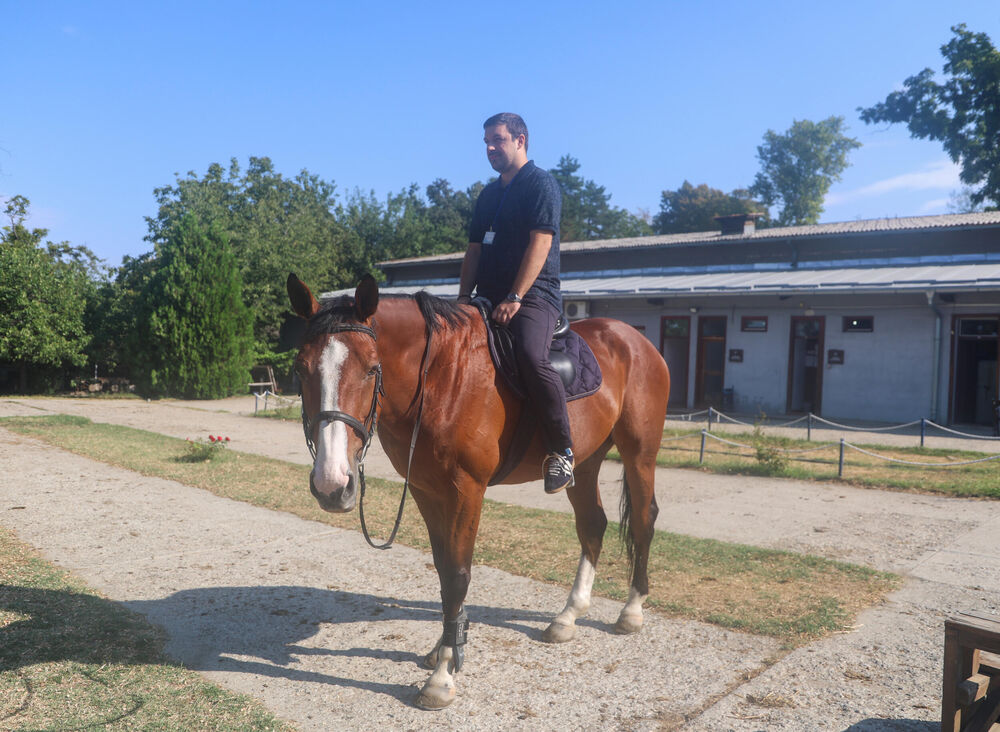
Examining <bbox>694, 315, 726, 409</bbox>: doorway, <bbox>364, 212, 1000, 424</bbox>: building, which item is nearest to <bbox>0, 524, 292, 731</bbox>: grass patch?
<bbox>364, 212, 1000, 424</bbox>: building

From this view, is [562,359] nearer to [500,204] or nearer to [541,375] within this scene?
[541,375]

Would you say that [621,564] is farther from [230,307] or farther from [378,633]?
[230,307]

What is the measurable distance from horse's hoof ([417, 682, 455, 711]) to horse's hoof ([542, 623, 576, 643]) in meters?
0.96

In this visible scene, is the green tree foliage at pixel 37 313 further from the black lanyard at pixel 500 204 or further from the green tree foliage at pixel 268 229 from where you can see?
the black lanyard at pixel 500 204

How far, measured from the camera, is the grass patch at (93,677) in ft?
10.1

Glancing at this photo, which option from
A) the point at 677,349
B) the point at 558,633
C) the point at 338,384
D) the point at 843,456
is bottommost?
the point at 558,633

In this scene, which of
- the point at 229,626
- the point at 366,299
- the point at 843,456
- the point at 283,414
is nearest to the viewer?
the point at 366,299

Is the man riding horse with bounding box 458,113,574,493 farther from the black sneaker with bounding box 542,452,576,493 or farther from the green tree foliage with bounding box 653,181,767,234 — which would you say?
the green tree foliage with bounding box 653,181,767,234

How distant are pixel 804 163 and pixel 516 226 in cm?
5988

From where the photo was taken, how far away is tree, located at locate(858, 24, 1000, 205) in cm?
3098

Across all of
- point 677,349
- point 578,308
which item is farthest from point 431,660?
point 578,308

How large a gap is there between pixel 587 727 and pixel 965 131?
39.1 metres

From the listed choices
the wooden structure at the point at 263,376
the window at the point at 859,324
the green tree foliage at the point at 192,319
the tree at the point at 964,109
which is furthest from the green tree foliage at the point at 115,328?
the tree at the point at 964,109

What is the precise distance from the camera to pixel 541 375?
368 centimetres
